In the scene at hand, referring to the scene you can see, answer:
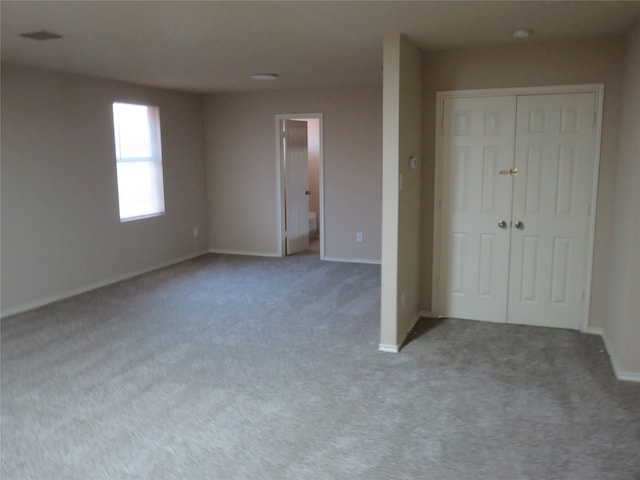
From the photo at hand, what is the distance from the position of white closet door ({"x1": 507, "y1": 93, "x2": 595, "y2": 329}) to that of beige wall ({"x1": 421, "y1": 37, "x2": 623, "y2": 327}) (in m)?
0.12

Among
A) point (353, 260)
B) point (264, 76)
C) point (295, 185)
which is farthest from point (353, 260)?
point (264, 76)

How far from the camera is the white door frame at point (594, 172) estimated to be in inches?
166

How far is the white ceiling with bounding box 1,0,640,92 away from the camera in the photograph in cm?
317

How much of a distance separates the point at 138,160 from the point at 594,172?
5146 millimetres

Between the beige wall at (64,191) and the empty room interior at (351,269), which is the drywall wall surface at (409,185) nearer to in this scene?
the empty room interior at (351,269)

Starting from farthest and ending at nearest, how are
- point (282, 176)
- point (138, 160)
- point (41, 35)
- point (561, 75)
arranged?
1. point (282, 176)
2. point (138, 160)
3. point (561, 75)
4. point (41, 35)

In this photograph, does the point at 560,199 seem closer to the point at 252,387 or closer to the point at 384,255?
the point at 384,255

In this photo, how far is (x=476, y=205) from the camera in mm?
4652

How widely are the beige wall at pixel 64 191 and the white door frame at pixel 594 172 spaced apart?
3.78 metres

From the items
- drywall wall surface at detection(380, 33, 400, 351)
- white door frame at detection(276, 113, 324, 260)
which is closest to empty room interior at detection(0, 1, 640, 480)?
drywall wall surface at detection(380, 33, 400, 351)

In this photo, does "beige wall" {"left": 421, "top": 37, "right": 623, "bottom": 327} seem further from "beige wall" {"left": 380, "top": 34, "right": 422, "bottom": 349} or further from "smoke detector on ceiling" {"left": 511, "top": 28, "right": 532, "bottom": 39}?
"smoke detector on ceiling" {"left": 511, "top": 28, "right": 532, "bottom": 39}

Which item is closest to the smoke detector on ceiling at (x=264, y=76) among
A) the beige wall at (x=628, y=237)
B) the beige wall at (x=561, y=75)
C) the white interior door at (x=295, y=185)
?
the white interior door at (x=295, y=185)

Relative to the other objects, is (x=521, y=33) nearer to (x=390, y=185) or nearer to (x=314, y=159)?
(x=390, y=185)

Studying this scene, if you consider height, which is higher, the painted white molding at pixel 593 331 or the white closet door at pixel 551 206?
the white closet door at pixel 551 206
